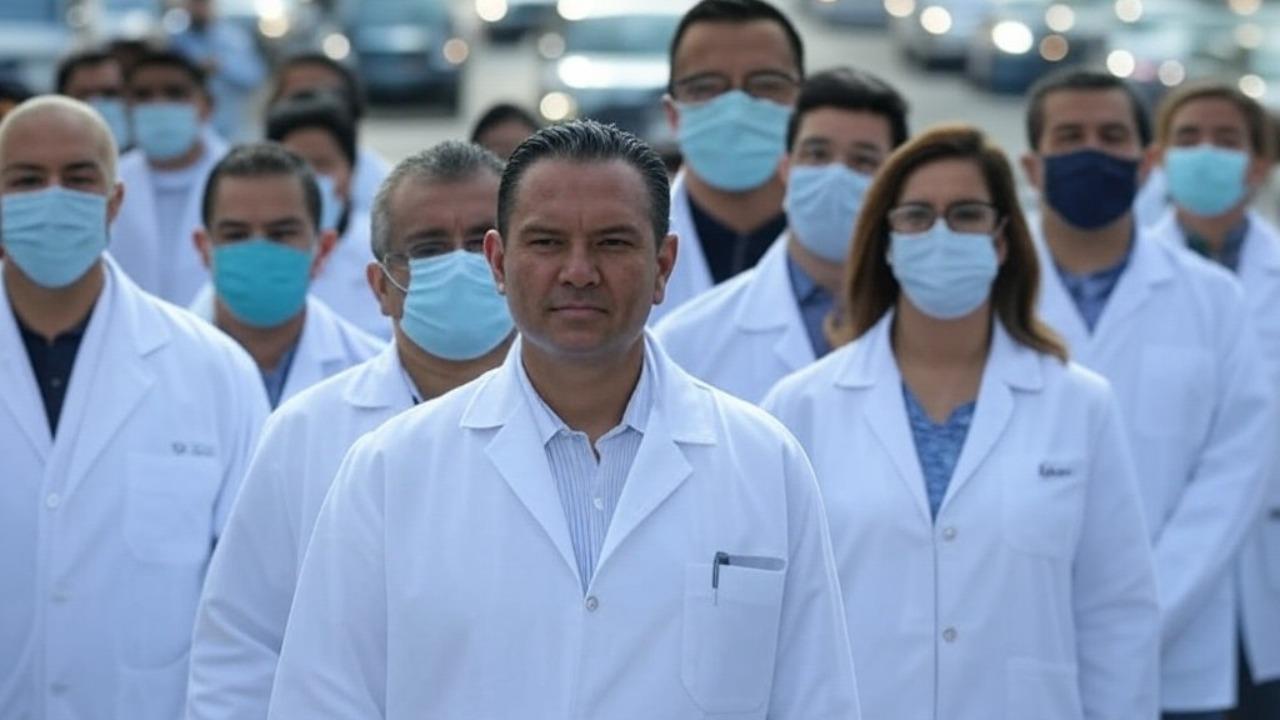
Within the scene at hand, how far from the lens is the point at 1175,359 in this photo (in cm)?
796

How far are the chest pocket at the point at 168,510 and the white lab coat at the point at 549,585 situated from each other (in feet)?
6.48

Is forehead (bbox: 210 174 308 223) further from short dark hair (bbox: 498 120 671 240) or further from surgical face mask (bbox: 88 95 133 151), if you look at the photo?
surgical face mask (bbox: 88 95 133 151)

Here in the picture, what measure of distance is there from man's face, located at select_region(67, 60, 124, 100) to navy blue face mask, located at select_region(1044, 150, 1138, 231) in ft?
15.4

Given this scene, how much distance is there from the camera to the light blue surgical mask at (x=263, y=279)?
25.4 feet

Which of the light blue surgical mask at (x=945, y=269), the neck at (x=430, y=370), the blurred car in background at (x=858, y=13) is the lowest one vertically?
the neck at (x=430, y=370)

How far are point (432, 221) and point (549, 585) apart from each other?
1.74m

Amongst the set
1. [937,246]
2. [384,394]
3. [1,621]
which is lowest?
[1,621]

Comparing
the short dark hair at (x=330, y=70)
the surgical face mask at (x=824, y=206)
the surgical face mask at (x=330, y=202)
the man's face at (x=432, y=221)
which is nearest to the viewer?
the man's face at (x=432, y=221)

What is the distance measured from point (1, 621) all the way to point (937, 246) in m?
2.33

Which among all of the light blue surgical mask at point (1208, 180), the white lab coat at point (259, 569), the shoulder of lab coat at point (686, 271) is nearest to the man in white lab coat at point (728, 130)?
the shoulder of lab coat at point (686, 271)

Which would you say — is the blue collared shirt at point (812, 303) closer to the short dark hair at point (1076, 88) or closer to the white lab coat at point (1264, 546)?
the short dark hair at point (1076, 88)

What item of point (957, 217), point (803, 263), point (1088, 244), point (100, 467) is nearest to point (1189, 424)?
point (1088, 244)

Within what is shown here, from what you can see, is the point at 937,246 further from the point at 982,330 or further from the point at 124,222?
the point at 124,222

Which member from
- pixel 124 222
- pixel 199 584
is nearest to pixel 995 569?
pixel 199 584
